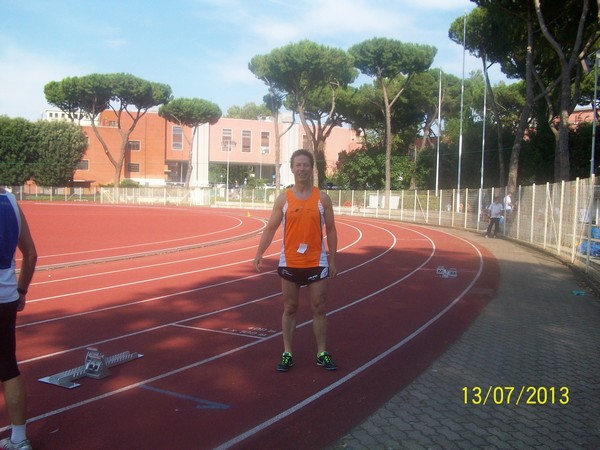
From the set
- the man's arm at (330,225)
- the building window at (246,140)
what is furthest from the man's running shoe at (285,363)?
the building window at (246,140)

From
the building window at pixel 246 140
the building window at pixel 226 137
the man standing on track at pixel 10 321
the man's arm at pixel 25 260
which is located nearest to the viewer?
the man standing on track at pixel 10 321

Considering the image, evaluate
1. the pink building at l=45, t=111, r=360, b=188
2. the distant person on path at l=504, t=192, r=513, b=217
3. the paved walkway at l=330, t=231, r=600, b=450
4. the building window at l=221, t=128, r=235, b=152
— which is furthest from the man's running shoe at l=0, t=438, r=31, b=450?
the building window at l=221, t=128, r=235, b=152

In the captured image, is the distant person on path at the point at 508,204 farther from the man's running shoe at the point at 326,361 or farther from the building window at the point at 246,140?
the building window at the point at 246,140

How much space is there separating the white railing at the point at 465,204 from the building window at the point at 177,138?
14.1 meters

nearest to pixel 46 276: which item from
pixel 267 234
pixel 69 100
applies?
pixel 267 234

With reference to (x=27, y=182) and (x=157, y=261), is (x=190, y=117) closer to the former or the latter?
(x=27, y=182)

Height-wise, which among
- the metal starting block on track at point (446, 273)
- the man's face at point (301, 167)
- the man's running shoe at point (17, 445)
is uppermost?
the man's face at point (301, 167)

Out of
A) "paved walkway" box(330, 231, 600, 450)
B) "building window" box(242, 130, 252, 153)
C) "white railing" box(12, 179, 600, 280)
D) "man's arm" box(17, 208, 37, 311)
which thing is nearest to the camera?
"man's arm" box(17, 208, 37, 311)

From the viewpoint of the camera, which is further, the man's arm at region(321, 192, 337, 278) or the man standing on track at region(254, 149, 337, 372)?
Answer: the man's arm at region(321, 192, 337, 278)

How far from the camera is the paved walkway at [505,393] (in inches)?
151

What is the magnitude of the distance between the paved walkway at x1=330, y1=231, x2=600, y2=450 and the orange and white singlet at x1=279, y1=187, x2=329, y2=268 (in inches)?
53.3

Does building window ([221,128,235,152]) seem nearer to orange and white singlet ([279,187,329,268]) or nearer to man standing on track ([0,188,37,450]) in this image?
orange and white singlet ([279,187,329,268])

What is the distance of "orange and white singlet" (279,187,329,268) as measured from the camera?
4.86m

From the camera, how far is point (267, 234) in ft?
16.9
